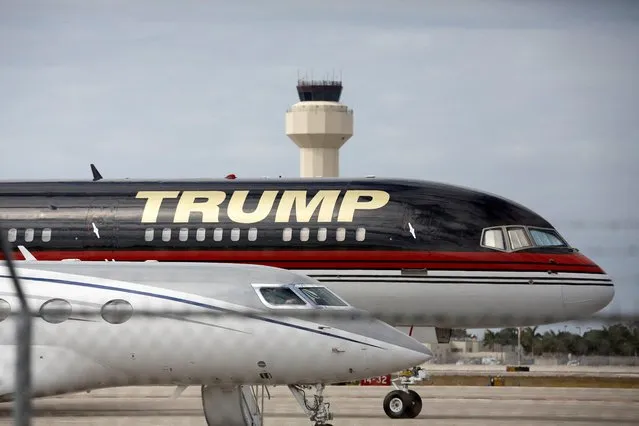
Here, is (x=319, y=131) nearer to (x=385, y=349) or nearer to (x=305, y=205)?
(x=305, y=205)

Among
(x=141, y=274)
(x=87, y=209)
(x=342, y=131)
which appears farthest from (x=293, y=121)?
(x=141, y=274)

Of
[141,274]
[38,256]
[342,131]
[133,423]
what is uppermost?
[342,131]

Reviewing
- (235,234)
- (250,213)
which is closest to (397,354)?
(235,234)

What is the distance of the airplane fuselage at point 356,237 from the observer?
1150 inches

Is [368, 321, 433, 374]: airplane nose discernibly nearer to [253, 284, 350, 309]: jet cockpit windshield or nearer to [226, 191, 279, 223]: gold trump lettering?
[253, 284, 350, 309]: jet cockpit windshield

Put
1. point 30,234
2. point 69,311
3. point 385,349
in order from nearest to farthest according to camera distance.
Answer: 1. point 385,349
2. point 69,311
3. point 30,234

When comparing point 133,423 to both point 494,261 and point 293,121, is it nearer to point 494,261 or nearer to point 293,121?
point 494,261

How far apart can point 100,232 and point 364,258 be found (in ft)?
18.1

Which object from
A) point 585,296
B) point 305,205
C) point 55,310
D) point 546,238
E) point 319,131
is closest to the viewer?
point 55,310

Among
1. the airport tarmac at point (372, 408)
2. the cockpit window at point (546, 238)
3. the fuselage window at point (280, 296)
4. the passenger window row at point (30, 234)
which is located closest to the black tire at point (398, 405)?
the airport tarmac at point (372, 408)

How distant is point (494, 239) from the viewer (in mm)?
29562

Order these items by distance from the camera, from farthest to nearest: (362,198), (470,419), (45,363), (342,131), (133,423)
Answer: (342,131) → (362,198) → (470,419) → (133,423) → (45,363)

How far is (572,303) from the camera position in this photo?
1134 inches

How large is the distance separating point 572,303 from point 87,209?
10070 millimetres
